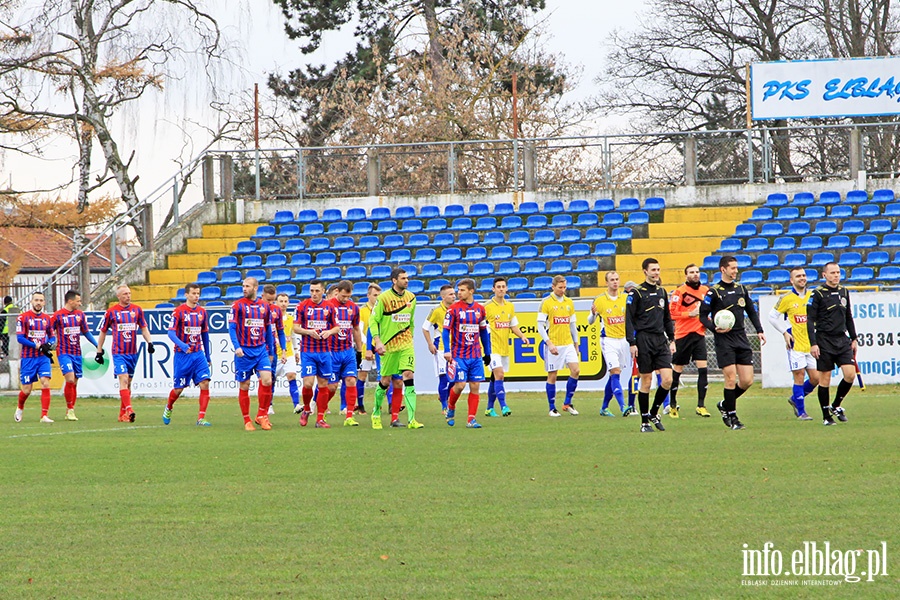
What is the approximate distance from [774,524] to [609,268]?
2176cm

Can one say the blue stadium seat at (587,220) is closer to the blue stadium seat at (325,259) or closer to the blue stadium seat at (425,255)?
the blue stadium seat at (425,255)

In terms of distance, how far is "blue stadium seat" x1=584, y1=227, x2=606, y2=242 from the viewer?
29312 mm

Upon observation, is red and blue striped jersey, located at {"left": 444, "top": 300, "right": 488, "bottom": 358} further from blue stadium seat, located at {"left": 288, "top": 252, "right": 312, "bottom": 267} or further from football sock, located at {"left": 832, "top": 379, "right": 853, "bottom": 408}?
blue stadium seat, located at {"left": 288, "top": 252, "right": 312, "bottom": 267}

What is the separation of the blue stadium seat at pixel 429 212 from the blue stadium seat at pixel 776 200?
8475mm

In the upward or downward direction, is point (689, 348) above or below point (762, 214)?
below

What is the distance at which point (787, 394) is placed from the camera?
21.4m

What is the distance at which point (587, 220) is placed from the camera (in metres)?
30.3

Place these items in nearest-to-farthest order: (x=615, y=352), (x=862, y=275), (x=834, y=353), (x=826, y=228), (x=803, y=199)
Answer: (x=834, y=353) < (x=615, y=352) < (x=862, y=275) < (x=826, y=228) < (x=803, y=199)

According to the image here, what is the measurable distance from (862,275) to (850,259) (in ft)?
2.43

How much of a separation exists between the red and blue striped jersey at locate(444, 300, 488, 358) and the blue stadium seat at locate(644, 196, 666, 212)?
15.6m

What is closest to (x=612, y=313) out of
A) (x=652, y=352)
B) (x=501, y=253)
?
(x=652, y=352)

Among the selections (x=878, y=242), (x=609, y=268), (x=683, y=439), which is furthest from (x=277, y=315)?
(x=878, y=242)

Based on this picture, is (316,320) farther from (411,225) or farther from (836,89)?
(836,89)

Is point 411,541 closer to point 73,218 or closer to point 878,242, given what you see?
point 878,242
